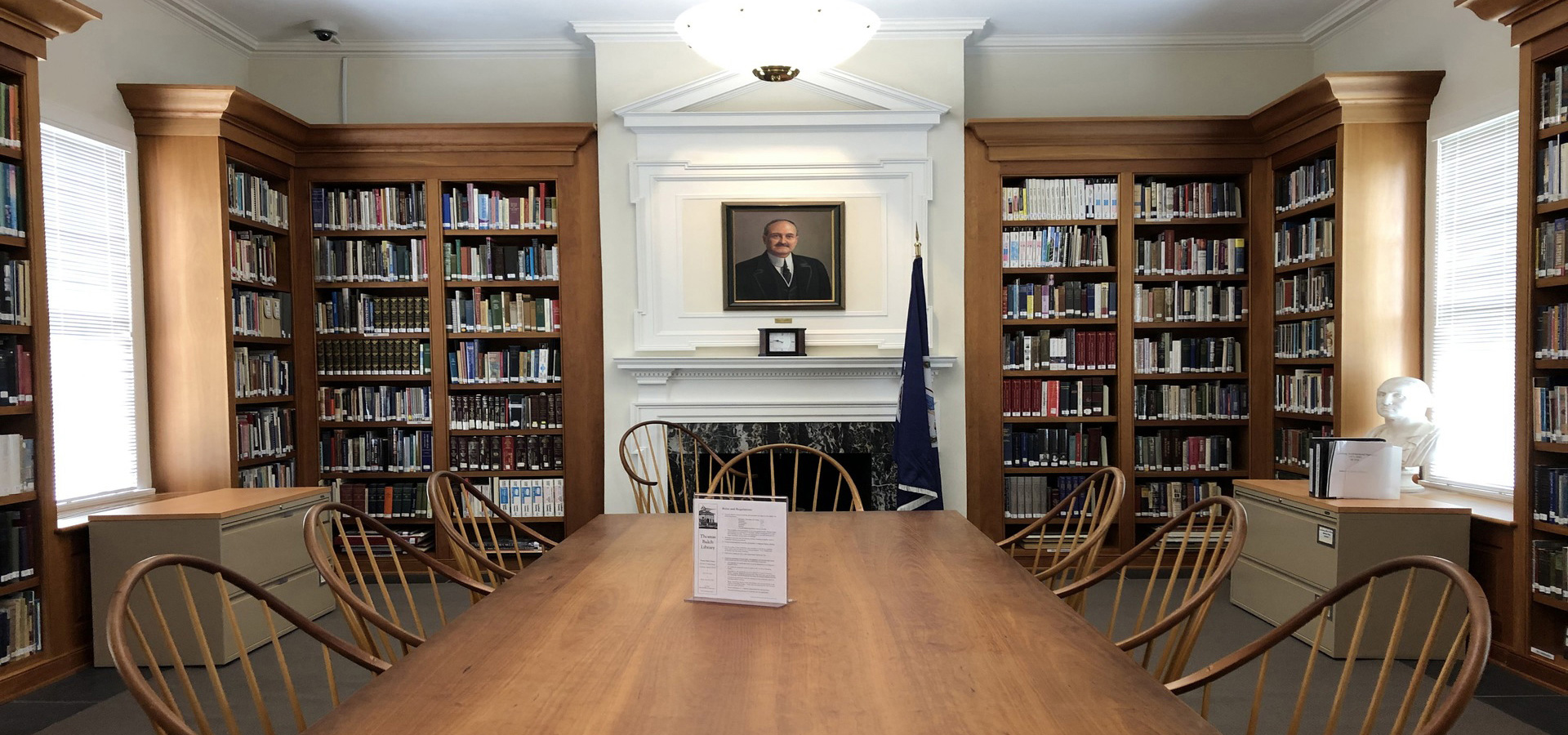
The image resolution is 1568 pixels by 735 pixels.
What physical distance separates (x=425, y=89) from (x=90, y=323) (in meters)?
2.30

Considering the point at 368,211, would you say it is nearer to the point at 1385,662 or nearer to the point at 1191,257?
the point at 1191,257

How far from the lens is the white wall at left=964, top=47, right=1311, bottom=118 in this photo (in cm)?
554

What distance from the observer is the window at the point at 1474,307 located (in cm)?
396

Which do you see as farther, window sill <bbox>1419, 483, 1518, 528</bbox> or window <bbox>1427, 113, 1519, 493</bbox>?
window <bbox>1427, 113, 1519, 493</bbox>

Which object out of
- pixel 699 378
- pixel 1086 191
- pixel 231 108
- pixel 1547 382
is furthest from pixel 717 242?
pixel 1547 382

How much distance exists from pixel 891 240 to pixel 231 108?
11.4ft

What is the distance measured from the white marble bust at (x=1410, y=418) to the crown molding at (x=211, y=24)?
20.3 feet

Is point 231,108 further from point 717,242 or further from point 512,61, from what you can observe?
point 717,242

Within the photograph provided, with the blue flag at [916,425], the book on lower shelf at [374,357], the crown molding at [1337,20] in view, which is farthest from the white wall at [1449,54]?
the book on lower shelf at [374,357]

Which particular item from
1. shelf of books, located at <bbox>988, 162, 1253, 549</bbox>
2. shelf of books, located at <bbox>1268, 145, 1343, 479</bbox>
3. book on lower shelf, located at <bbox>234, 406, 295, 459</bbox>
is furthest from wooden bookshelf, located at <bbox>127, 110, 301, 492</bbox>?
shelf of books, located at <bbox>1268, 145, 1343, 479</bbox>

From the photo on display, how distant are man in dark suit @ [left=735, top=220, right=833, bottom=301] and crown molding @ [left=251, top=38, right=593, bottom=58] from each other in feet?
5.49

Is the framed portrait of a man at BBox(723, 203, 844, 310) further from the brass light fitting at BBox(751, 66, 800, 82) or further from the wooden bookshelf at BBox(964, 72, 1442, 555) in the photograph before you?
the brass light fitting at BBox(751, 66, 800, 82)

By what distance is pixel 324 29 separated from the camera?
520cm

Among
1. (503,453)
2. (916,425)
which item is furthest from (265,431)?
(916,425)
